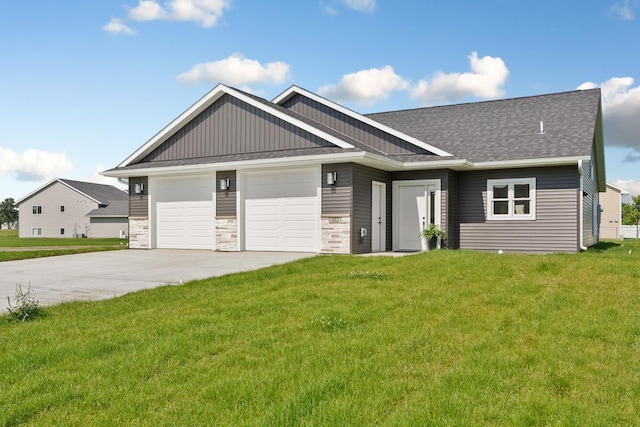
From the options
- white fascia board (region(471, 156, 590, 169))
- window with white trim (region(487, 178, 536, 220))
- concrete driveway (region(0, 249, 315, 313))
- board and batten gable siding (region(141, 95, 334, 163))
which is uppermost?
board and batten gable siding (region(141, 95, 334, 163))

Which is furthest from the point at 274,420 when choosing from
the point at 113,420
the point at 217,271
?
the point at 217,271

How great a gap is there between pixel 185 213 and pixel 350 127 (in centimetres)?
639

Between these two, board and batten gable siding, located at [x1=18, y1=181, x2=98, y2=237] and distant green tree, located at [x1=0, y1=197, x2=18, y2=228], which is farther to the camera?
distant green tree, located at [x1=0, y1=197, x2=18, y2=228]

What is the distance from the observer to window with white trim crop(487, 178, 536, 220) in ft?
50.0

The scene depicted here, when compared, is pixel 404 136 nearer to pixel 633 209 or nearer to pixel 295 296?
pixel 295 296

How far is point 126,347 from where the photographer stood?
16.2 feet

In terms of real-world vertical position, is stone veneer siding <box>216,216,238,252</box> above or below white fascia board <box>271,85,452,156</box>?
below

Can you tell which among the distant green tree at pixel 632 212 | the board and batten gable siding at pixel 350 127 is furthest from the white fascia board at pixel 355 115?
the distant green tree at pixel 632 212

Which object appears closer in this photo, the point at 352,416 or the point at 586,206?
the point at 352,416

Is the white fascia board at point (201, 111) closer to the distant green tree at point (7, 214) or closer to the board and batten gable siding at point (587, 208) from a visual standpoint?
the board and batten gable siding at point (587, 208)

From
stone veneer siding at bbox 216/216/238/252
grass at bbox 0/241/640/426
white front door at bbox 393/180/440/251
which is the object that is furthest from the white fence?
grass at bbox 0/241/640/426

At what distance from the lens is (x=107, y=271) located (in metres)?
11.2

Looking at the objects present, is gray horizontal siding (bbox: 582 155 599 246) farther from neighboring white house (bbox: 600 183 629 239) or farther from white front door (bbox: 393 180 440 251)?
neighboring white house (bbox: 600 183 629 239)

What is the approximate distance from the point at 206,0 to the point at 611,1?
37.1 feet
